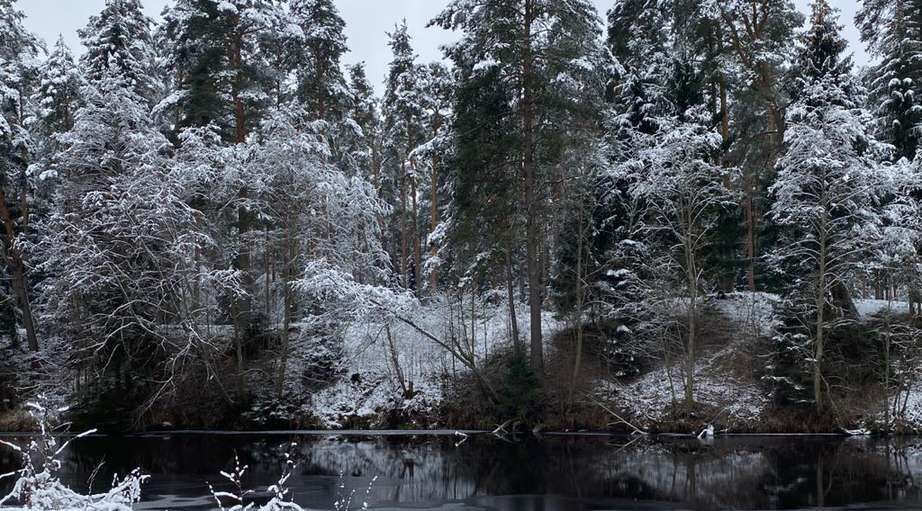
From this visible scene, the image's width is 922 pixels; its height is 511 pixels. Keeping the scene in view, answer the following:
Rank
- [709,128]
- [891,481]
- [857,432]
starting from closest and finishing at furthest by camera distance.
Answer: [891,481] < [857,432] < [709,128]

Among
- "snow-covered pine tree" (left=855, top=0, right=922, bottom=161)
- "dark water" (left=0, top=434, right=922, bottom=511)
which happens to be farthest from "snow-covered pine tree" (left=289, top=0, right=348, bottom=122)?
"snow-covered pine tree" (left=855, top=0, right=922, bottom=161)

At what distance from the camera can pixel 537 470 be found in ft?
58.2

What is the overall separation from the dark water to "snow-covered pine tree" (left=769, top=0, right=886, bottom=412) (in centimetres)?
304

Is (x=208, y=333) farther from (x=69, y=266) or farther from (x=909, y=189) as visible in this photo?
(x=909, y=189)

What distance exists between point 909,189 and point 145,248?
24003 millimetres

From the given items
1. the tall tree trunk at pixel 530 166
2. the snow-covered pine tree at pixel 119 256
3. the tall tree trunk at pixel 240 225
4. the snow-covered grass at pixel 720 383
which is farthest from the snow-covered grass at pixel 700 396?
the snow-covered pine tree at pixel 119 256

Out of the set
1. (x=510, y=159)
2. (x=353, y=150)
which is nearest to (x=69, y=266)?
(x=510, y=159)

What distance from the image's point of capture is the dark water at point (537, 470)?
14375 mm

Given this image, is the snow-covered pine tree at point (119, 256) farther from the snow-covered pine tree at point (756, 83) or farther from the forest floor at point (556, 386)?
the snow-covered pine tree at point (756, 83)

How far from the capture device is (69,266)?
2355cm

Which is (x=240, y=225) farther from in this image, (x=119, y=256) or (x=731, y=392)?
(x=731, y=392)

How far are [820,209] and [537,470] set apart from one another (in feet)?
37.7

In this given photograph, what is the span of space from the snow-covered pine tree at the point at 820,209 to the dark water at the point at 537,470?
3.04 metres

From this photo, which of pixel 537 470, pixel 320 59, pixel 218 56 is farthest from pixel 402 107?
pixel 537 470
